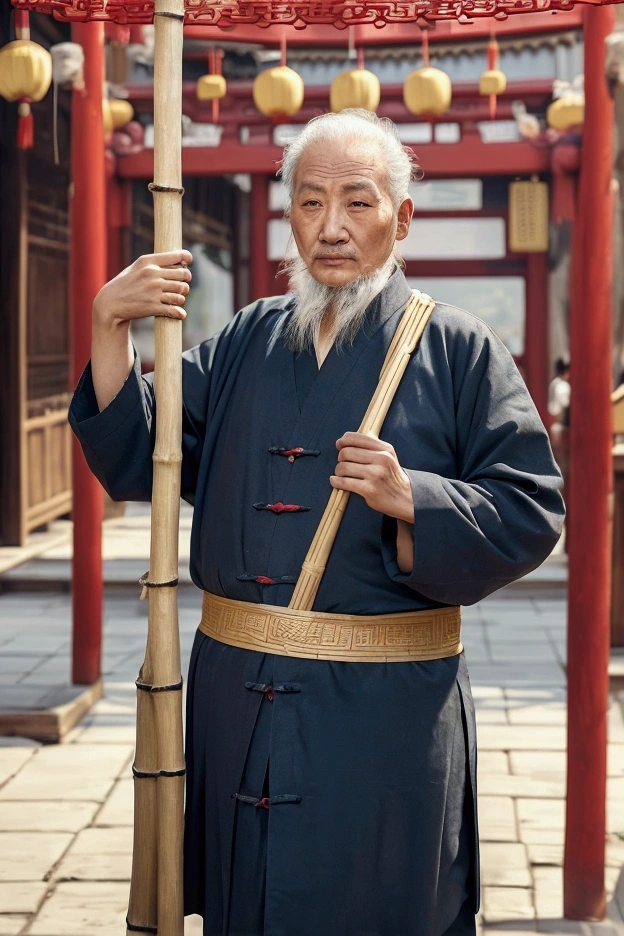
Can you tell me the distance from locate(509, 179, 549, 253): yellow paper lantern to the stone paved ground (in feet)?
14.7

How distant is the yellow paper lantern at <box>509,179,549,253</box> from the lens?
10703 millimetres

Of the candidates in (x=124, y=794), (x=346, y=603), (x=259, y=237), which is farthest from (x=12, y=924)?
(x=259, y=237)

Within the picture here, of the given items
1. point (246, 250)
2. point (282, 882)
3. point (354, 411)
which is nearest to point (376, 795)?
point (282, 882)

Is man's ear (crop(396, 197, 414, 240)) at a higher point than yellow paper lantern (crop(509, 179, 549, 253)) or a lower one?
lower

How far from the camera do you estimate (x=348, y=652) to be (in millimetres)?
2377

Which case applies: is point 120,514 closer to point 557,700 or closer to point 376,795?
point 557,700

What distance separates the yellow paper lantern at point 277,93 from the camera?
6961mm

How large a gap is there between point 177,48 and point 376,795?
4.50ft

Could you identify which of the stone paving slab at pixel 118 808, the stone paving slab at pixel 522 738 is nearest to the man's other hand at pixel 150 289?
the stone paving slab at pixel 118 808

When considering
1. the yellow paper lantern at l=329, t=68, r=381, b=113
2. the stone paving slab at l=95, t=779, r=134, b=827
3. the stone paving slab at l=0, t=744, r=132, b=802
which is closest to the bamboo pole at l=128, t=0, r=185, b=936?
the stone paving slab at l=95, t=779, r=134, b=827

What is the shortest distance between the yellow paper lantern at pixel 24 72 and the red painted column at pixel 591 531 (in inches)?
99.6

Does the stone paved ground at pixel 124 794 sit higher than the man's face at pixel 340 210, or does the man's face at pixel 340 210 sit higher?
the man's face at pixel 340 210

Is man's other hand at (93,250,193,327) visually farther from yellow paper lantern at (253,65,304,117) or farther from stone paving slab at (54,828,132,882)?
yellow paper lantern at (253,65,304,117)

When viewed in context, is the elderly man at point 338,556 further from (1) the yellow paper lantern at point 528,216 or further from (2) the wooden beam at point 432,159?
(1) the yellow paper lantern at point 528,216
